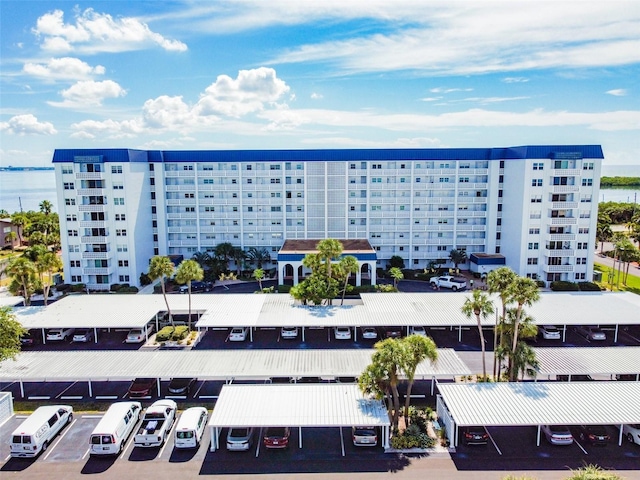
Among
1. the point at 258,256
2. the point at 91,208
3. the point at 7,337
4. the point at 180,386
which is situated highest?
the point at 91,208

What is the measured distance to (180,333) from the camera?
137 ft

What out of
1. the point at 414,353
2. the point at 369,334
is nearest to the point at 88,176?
the point at 369,334

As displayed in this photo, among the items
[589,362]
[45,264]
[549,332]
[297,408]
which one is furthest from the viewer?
[45,264]

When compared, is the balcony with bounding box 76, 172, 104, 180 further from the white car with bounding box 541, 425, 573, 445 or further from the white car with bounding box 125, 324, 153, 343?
the white car with bounding box 541, 425, 573, 445

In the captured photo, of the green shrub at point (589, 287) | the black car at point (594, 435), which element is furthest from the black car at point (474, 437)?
the green shrub at point (589, 287)

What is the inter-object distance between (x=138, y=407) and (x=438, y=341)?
2510 cm

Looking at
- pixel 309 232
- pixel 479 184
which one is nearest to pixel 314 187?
pixel 309 232

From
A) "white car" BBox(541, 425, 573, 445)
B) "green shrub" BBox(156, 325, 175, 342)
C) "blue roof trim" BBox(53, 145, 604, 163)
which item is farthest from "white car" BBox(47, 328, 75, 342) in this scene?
"white car" BBox(541, 425, 573, 445)

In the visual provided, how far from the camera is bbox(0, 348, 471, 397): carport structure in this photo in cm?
3041

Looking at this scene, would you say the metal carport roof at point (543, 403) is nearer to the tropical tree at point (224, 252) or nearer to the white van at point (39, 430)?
the white van at point (39, 430)

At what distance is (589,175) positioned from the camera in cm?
5988

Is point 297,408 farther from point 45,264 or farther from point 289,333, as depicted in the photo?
point 45,264

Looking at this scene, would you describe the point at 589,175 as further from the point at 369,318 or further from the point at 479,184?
the point at 369,318

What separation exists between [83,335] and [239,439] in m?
23.7
